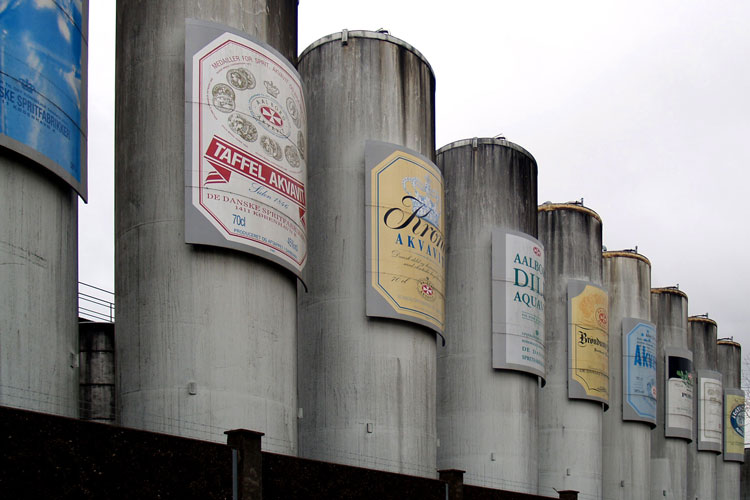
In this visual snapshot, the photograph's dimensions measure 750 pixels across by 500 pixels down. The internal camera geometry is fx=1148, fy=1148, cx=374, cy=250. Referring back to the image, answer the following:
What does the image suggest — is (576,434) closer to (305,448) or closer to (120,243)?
(305,448)

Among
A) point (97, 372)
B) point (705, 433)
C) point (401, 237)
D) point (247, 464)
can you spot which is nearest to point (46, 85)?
point (97, 372)

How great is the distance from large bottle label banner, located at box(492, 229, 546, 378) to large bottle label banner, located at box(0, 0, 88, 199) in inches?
814

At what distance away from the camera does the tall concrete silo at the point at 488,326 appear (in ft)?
145

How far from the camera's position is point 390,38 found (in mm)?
39031

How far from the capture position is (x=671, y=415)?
64125 mm

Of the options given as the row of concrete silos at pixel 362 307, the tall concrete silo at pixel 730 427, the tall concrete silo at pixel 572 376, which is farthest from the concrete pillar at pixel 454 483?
the tall concrete silo at pixel 730 427

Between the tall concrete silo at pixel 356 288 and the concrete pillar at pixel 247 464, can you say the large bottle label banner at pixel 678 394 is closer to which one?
the tall concrete silo at pixel 356 288

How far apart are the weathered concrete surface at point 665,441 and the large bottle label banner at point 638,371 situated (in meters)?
4.96

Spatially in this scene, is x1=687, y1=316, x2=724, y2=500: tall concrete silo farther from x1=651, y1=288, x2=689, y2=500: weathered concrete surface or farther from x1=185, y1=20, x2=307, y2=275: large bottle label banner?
x1=185, y1=20, x2=307, y2=275: large bottle label banner

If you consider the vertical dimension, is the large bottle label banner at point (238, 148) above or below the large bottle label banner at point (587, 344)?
above

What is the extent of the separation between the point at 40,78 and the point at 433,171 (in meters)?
16.3

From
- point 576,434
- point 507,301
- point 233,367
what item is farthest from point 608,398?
point 233,367

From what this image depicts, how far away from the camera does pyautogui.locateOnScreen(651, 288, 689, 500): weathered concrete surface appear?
6406 centimetres

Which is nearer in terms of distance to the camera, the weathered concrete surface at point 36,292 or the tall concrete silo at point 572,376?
the weathered concrete surface at point 36,292
